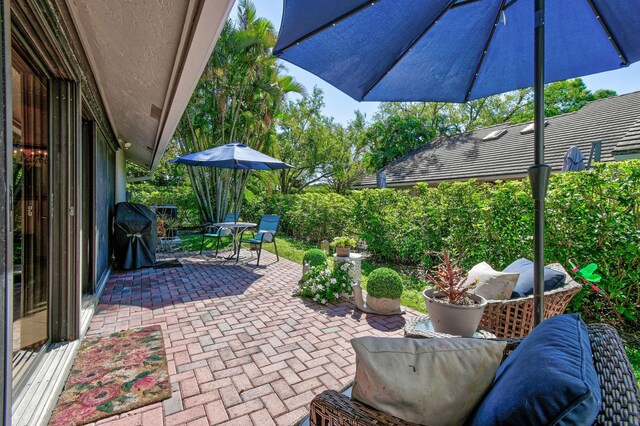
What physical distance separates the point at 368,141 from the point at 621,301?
17.8 metres

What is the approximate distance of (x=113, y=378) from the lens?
2.21 metres

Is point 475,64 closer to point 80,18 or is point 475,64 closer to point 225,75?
point 80,18

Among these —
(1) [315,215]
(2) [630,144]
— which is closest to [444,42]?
(2) [630,144]

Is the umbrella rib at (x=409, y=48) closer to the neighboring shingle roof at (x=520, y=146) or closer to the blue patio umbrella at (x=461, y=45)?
the blue patio umbrella at (x=461, y=45)

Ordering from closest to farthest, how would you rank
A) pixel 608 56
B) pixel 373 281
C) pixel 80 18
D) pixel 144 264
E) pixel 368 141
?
pixel 608 56, pixel 80 18, pixel 373 281, pixel 144 264, pixel 368 141

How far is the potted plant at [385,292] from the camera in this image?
11.6 ft

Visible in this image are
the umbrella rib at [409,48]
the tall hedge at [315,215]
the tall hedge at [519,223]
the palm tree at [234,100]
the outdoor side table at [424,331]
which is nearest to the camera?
the outdoor side table at [424,331]

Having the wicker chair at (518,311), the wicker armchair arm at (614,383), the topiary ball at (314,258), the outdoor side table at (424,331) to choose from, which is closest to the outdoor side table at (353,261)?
the topiary ball at (314,258)

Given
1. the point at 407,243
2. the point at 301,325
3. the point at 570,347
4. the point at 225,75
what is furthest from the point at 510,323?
the point at 225,75

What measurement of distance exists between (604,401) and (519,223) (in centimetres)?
375

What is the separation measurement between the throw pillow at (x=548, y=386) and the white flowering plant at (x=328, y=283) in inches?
120

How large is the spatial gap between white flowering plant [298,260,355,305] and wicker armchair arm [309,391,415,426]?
2.84 metres

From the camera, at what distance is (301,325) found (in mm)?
3266

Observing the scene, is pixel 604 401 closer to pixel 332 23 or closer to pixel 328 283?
pixel 332 23
